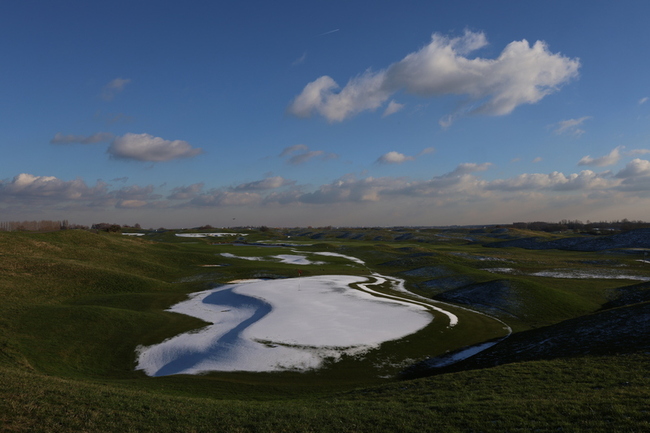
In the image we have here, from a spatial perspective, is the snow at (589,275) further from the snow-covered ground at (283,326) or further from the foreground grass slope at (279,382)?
the snow-covered ground at (283,326)

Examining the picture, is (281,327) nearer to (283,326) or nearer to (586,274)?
(283,326)

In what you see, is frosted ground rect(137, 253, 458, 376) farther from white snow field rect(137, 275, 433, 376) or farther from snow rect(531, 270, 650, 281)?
snow rect(531, 270, 650, 281)

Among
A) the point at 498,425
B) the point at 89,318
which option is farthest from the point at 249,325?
the point at 498,425

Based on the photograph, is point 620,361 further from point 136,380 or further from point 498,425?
point 136,380

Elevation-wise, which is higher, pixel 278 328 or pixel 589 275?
pixel 589 275

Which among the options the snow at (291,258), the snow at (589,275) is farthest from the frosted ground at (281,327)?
the snow at (589,275)

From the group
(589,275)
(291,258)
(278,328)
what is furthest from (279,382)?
(291,258)

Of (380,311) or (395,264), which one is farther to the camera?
(395,264)

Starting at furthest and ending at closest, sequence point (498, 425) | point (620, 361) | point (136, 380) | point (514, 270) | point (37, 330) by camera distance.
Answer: point (514, 270)
point (37, 330)
point (136, 380)
point (620, 361)
point (498, 425)
